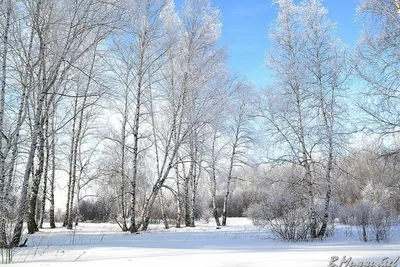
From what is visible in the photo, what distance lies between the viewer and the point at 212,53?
16078 millimetres

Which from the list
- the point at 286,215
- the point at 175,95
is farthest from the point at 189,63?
the point at 286,215

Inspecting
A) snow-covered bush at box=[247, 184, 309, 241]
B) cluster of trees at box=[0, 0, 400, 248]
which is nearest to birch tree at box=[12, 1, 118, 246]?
cluster of trees at box=[0, 0, 400, 248]

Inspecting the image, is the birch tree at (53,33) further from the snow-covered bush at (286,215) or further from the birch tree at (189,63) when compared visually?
the snow-covered bush at (286,215)

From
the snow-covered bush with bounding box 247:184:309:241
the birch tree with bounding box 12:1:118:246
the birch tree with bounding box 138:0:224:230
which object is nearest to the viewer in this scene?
the birch tree with bounding box 12:1:118:246

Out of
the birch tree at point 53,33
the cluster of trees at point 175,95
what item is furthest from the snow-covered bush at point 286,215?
the birch tree at point 53,33

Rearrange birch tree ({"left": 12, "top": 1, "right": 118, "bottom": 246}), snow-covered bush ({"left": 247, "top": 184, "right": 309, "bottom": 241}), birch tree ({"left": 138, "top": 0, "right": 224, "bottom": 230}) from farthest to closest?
birch tree ({"left": 138, "top": 0, "right": 224, "bottom": 230})
snow-covered bush ({"left": 247, "top": 184, "right": 309, "bottom": 241})
birch tree ({"left": 12, "top": 1, "right": 118, "bottom": 246})

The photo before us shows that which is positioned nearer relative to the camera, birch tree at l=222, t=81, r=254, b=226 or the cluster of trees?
the cluster of trees

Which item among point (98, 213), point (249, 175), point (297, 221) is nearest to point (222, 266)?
point (297, 221)

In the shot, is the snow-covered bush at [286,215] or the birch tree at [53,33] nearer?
the birch tree at [53,33]

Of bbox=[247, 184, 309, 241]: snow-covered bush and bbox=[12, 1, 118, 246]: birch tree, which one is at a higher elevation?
bbox=[12, 1, 118, 246]: birch tree

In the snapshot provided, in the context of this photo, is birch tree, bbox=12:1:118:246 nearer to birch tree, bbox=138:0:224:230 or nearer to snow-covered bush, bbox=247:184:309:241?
birch tree, bbox=138:0:224:230

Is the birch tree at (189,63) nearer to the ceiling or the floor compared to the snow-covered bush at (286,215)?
nearer to the ceiling

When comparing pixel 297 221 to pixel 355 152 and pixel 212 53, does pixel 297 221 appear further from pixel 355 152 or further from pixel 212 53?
pixel 212 53

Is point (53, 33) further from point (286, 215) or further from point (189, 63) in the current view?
point (286, 215)
